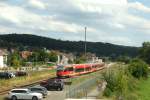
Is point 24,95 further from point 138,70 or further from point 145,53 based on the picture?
point 145,53

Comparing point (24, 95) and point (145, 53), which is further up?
point (145, 53)

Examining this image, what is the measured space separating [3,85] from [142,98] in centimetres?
1879

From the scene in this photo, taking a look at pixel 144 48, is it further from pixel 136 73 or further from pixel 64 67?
pixel 64 67

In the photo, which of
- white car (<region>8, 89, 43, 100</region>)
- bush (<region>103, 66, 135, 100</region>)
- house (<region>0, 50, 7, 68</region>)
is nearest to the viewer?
white car (<region>8, 89, 43, 100</region>)

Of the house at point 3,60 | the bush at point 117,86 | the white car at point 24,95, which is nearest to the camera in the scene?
the white car at point 24,95

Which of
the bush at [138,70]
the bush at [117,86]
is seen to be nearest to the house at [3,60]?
the bush at [138,70]

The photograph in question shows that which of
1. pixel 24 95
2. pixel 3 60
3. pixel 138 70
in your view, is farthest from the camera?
pixel 3 60

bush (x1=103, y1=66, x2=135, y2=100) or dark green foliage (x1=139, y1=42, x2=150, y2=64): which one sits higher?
dark green foliage (x1=139, y1=42, x2=150, y2=64)

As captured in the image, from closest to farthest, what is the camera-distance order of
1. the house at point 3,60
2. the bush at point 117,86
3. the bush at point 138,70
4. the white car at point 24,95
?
1. the white car at point 24,95
2. the bush at point 117,86
3. the bush at point 138,70
4. the house at point 3,60

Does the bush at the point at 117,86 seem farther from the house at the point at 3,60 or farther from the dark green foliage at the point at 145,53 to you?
the dark green foliage at the point at 145,53

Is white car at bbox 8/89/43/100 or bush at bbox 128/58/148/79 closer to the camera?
white car at bbox 8/89/43/100

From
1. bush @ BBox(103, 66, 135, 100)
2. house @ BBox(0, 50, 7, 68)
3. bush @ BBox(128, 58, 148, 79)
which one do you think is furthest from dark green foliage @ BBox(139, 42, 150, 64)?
bush @ BBox(103, 66, 135, 100)

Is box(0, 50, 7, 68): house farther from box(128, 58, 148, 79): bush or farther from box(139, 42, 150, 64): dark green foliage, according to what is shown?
box(128, 58, 148, 79): bush

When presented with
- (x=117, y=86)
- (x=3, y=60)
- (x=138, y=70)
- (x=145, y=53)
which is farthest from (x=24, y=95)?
(x=145, y=53)
